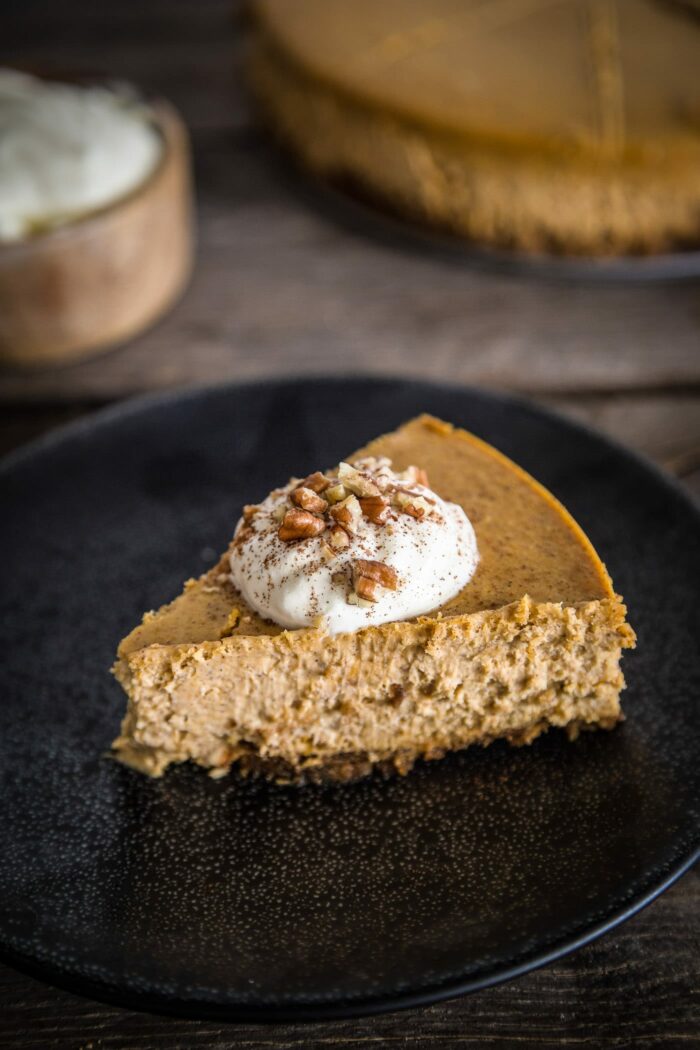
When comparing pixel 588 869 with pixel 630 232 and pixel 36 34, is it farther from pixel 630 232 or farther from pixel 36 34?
pixel 36 34

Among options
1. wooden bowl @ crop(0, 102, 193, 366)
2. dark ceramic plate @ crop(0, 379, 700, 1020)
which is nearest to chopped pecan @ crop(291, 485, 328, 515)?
→ dark ceramic plate @ crop(0, 379, 700, 1020)

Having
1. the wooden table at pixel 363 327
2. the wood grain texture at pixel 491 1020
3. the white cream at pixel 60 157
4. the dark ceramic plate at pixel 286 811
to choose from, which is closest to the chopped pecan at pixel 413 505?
the dark ceramic plate at pixel 286 811

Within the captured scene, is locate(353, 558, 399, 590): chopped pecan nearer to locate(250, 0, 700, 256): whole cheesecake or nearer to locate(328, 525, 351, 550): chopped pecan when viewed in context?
locate(328, 525, 351, 550): chopped pecan

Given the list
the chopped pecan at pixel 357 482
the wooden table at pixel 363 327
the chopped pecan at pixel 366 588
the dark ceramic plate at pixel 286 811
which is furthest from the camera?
the wooden table at pixel 363 327

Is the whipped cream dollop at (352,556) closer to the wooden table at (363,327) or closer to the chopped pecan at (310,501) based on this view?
the chopped pecan at (310,501)

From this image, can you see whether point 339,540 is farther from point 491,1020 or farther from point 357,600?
point 491,1020

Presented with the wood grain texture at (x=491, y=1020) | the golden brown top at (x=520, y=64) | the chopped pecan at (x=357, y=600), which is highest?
the golden brown top at (x=520, y=64)
